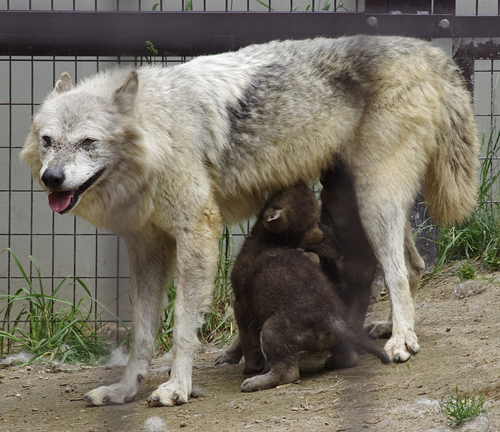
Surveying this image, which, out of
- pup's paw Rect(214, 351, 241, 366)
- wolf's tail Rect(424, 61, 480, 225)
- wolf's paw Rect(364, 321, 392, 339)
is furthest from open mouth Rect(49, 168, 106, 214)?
wolf's tail Rect(424, 61, 480, 225)

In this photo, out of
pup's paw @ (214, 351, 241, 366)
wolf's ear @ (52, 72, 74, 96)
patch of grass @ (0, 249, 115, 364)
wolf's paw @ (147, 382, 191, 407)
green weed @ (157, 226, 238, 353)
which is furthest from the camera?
green weed @ (157, 226, 238, 353)

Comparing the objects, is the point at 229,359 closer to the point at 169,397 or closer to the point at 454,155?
the point at 169,397

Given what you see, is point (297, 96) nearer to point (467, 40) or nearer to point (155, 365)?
point (467, 40)

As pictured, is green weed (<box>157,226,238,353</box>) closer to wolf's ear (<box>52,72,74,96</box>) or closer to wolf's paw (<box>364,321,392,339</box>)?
wolf's paw (<box>364,321,392,339</box>)

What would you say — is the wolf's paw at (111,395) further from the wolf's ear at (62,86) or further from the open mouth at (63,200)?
the wolf's ear at (62,86)

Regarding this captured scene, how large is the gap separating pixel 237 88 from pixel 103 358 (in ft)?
8.44

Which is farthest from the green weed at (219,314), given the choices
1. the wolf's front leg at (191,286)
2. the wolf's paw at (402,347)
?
the wolf's paw at (402,347)

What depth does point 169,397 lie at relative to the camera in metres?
3.52

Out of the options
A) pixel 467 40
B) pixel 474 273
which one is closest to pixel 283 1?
pixel 474 273

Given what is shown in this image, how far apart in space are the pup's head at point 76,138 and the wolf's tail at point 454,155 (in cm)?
220

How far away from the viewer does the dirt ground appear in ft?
9.83

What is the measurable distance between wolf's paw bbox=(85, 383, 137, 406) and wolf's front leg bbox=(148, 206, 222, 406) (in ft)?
0.96

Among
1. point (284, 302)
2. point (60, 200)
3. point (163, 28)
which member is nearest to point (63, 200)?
point (60, 200)

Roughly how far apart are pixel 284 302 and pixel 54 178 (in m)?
1.45
